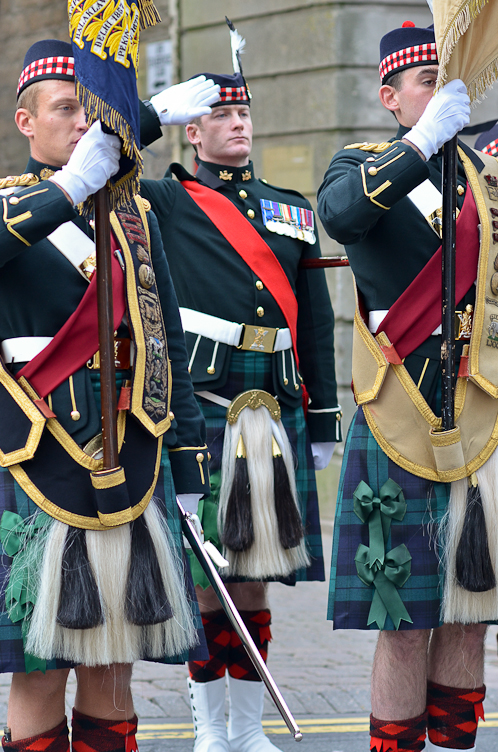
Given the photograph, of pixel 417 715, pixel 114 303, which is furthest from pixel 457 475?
pixel 114 303

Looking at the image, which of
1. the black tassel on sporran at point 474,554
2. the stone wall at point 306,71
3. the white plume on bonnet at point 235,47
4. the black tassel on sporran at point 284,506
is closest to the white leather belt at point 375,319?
the black tassel on sporran at point 474,554

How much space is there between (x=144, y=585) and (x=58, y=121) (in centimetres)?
116

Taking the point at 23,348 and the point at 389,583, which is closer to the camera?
the point at 23,348

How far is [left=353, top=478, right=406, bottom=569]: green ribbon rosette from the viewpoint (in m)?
2.84

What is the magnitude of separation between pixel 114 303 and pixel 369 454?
86 cm

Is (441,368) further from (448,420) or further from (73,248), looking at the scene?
(73,248)

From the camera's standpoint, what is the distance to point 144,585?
245cm

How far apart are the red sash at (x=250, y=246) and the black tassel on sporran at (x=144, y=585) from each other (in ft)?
4.62

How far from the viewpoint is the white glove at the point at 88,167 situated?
2.35m

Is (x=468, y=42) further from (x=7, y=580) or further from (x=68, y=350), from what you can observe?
(x=7, y=580)

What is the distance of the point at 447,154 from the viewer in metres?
2.75

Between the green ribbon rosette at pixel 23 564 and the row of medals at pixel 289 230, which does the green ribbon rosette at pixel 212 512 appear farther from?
the green ribbon rosette at pixel 23 564

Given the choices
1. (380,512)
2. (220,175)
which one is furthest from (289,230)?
(380,512)

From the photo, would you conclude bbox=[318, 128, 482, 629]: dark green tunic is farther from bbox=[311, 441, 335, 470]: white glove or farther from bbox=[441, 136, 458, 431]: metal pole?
bbox=[311, 441, 335, 470]: white glove
